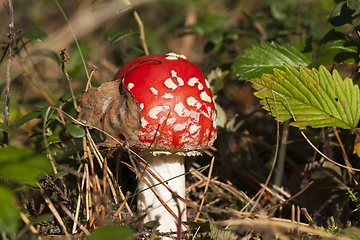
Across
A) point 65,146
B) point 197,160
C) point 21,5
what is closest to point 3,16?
point 21,5

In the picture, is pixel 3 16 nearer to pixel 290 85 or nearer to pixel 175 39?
pixel 175 39

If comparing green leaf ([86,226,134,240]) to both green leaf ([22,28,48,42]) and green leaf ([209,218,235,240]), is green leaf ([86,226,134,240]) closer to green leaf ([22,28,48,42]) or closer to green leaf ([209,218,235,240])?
green leaf ([209,218,235,240])

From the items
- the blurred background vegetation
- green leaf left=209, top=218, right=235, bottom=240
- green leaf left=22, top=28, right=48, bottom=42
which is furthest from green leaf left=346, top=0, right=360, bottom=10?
green leaf left=22, top=28, right=48, bottom=42

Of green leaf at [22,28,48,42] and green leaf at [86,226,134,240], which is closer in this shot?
green leaf at [86,226,134,240]

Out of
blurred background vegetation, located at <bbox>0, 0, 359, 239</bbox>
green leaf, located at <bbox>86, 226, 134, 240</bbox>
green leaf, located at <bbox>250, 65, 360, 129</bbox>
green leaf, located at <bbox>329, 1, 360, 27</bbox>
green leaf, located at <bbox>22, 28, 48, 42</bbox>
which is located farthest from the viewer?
green leaf, located at <bbox>22, 28, 48, 42</bbox>

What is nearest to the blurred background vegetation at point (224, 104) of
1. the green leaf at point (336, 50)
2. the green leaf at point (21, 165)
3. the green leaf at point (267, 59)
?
the green leaf at point (336, 50)

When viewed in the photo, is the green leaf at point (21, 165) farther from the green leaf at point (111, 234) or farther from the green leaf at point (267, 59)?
the green leaf at point (267, 59)

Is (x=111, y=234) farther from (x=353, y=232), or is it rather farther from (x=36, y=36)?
(x=36, y=36)
